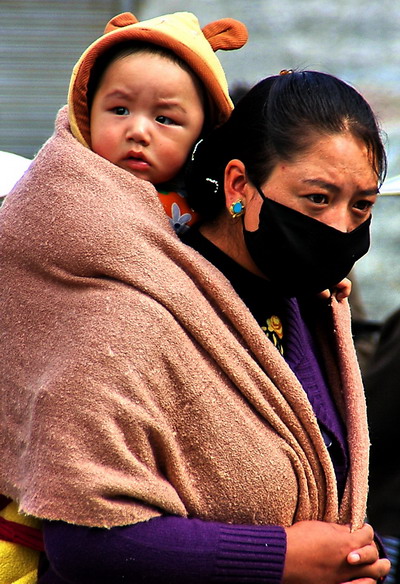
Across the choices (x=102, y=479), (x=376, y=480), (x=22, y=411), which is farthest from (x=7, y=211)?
(x=376, y=480)

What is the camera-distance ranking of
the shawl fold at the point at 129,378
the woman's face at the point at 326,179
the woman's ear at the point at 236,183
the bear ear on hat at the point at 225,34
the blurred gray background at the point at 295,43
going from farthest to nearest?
the blurred gray background at the point at 295,43, the bear ear on hat at the point at 225,34, the woman's ear at the point at 236,183, the woman's face at the point at 326,179, the shawl fold at the point at 129,378

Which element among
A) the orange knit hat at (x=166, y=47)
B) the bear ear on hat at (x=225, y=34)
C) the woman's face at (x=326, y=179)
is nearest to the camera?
the woman's face at (x=326, y=179)

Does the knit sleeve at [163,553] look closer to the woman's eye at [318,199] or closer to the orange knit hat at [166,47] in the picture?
the woman's eye at [318,199]

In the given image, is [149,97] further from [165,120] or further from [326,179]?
[326,179]

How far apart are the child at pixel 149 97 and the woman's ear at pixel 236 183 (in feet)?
0.36

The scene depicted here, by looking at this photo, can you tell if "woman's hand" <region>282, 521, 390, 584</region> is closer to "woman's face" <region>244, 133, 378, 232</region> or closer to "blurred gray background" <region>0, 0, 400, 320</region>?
"woman's face" <region>244, 133, 378, 232</region>

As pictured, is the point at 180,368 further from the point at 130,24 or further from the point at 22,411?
the point at 130,24

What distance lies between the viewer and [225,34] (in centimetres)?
253

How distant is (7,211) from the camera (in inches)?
84.7

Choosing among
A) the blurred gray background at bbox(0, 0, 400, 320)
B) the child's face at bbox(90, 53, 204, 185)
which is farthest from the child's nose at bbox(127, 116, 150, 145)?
the blurred gray background at bbox(0, 0, 400, 320)

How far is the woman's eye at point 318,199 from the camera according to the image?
7.01ft

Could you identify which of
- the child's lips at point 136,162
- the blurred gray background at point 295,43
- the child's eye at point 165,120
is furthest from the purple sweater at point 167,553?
the blurred gray background at point 295,43

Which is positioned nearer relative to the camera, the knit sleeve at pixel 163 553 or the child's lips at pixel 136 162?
the knit sleeve at pixel 163 553

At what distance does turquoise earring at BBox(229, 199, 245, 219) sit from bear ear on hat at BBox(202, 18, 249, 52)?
48 cm
